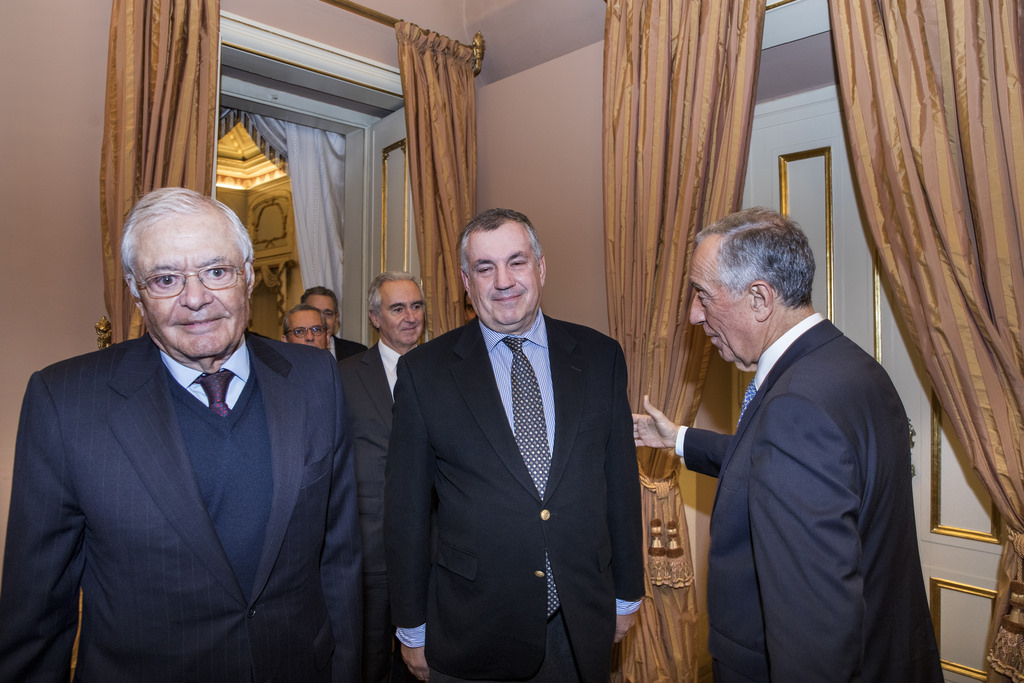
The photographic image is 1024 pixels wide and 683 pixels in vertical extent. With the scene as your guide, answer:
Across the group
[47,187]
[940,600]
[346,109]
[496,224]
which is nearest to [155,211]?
[496,224]

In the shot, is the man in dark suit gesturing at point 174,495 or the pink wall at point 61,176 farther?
the pink wall at point 61,176

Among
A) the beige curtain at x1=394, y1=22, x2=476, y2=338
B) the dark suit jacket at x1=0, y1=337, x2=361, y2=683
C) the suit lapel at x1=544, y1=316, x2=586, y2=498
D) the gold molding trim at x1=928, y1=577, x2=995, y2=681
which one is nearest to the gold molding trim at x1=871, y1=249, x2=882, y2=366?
the gold molding trim at x1=928, y1=577, x2=995, y2=681

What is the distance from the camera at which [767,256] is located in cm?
149

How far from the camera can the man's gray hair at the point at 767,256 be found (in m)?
1.47

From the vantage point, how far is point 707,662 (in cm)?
322

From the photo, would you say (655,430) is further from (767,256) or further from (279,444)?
(279,444)

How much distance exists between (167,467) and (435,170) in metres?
2.81

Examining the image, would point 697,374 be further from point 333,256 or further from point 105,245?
point 333,256

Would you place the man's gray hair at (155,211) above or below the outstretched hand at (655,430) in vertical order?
above

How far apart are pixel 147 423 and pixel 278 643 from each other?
1.63 feet

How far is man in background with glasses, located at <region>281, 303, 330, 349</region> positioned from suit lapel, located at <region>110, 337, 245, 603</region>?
224cm

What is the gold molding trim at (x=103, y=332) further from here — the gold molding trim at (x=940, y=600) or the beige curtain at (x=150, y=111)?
the gold molding trim at (x=940, y=600)

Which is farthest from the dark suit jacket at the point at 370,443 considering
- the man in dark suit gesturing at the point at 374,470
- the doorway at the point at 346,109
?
the doorway at the point at 346,109

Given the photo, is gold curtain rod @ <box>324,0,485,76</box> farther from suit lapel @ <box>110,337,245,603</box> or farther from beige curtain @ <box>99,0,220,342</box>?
suit lapel @ <box>110,337,245,603</box>
